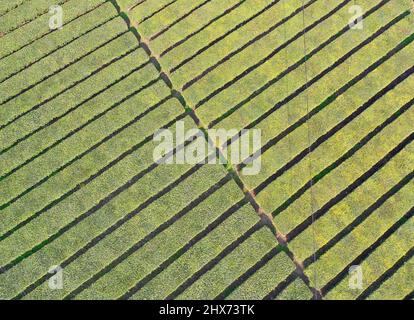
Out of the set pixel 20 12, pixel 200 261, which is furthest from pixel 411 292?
pixel 20 12

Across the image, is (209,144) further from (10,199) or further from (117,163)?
(10,199)

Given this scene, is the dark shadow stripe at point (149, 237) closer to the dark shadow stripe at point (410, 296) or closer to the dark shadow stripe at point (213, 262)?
the dark shadow stripe at point (213, 262)

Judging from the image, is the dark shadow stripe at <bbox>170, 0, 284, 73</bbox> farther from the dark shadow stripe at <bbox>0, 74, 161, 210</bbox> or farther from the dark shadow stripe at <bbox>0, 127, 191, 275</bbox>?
the dark shadow stripe at <bbox>0, 127, 191, 275</bbox>

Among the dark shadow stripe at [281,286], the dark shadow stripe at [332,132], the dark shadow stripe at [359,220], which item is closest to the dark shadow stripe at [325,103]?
the dark shadow stripe at [332,132]

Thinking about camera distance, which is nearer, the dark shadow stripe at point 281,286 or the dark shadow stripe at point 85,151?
the dark shadow stripe at point 281,286

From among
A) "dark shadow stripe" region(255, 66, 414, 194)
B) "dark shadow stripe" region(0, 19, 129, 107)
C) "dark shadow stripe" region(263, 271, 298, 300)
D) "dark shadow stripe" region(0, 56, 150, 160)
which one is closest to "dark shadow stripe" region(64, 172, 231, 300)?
"dark shadow stripe" region(255, 66, 414, 194)

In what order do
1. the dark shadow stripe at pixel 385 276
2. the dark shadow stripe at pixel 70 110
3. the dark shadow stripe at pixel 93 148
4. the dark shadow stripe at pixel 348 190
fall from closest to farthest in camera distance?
the dark shadow stripe at pixel 385 276 < the dark shadow stripe at pixel 348 190 < the dark shadow stripe at pixel 93 148 < the dark shadow stripe at pixel 70 110

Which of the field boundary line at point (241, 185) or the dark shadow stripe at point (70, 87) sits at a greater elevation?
the dark shadow stripe at point (70, 87)

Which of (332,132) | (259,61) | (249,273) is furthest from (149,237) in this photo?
(259,61)
